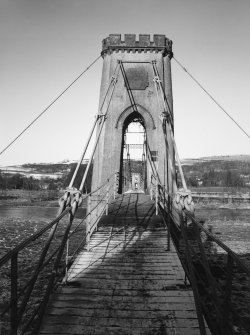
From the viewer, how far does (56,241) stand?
14.7m

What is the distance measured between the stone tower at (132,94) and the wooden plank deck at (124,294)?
5.28 meters

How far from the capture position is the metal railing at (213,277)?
8.09 ft

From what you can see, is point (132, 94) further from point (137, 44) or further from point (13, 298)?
point (13, 298)

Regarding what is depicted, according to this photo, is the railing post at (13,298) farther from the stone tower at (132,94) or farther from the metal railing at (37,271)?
the stone tower at (132,94)

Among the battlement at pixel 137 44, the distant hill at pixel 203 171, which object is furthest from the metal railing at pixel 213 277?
the distant hill at pixel 203 171

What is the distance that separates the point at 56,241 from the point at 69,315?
1208 centimetres

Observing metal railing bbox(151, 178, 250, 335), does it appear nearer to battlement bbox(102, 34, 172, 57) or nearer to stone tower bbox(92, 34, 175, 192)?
stone tower bbox(92, 34, 175, 192)

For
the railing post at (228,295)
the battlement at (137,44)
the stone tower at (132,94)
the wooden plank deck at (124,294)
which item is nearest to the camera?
the railing post at (228,295)

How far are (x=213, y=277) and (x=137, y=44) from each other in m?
11.0

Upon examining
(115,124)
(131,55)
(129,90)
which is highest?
(131,55)

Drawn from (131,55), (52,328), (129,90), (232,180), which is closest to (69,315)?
(52,328)

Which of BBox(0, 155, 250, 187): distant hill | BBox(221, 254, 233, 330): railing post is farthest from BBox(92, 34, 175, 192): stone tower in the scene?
BBox(0, 155, 250, 187): distant hill

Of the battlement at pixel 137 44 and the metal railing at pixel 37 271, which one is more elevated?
the battlement at pixel 137 44

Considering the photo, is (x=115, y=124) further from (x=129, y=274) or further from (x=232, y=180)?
(x=232, y=180)
